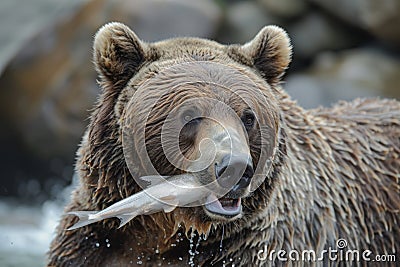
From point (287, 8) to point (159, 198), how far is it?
11.1 m

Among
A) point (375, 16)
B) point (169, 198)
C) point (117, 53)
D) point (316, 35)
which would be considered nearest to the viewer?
point (169, 198)

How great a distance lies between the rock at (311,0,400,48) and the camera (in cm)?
1330

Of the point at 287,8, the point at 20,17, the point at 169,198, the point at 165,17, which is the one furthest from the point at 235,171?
the point at 287,8

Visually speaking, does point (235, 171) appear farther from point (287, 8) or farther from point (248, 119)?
point (287, 8)

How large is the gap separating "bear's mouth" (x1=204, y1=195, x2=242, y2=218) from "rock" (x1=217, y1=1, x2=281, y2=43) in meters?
10.6

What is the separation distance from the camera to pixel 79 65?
13.7 metres

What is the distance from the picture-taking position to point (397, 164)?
19.3 feet

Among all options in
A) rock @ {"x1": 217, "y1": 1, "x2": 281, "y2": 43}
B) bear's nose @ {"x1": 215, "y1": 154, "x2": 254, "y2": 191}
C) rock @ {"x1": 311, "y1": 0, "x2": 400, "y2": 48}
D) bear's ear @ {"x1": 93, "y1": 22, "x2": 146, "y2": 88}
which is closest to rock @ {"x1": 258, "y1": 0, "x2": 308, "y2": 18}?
rock @ {"x1": 217, "y1": 1, "x2": 281, "y2": 43}

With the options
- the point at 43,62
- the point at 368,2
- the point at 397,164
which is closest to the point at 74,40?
the point at 43,62

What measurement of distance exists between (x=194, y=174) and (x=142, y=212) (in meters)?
0.41

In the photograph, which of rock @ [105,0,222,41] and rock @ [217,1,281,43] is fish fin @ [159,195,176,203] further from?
rock @ [217,1,281,43]

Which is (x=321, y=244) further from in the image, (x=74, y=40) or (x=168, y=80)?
(x=74, y=40)

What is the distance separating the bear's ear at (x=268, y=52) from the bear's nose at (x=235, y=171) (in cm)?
113

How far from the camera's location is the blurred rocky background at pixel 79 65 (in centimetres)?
1334
